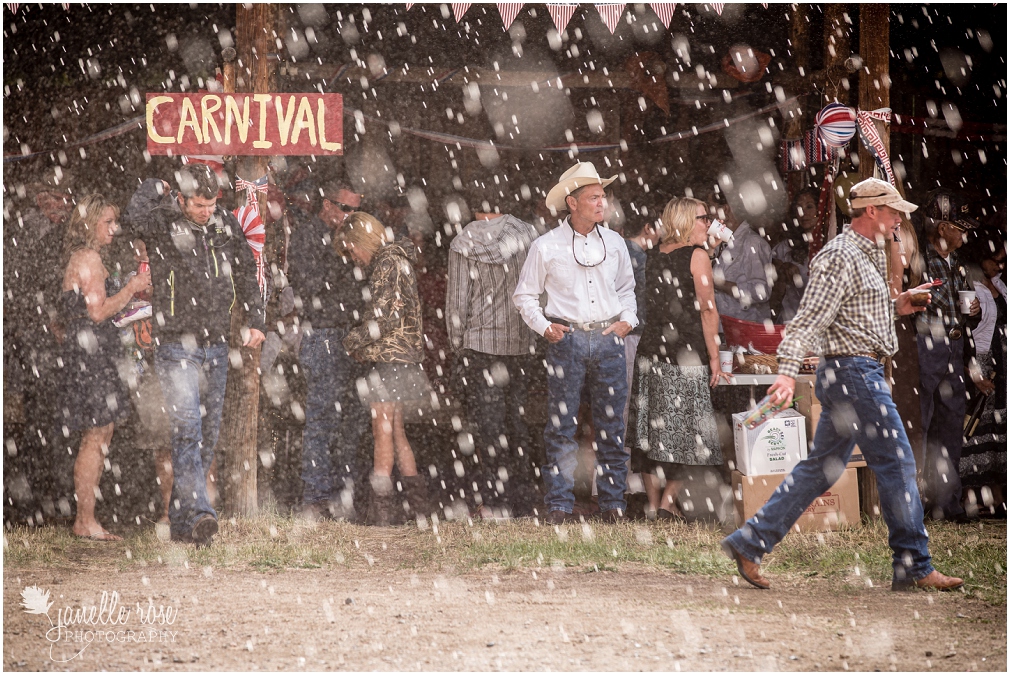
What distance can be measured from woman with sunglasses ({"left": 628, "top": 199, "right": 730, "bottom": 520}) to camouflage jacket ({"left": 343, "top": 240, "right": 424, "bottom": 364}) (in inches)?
66.3

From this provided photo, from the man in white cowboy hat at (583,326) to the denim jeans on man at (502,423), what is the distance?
42cm

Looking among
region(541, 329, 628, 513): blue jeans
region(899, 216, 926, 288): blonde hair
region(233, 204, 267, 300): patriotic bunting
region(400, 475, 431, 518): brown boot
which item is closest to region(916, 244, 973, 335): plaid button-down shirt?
region(899, 216, 926, 288): blonde hair

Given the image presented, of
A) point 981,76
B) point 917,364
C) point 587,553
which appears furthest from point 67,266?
point 981,76

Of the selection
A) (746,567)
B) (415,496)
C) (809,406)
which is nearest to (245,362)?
(415,496)

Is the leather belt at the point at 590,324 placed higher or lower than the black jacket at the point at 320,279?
lower

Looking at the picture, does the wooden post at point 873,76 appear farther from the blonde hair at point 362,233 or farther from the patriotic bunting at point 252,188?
the patriotic bunting at point 252,188

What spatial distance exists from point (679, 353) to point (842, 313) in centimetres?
165

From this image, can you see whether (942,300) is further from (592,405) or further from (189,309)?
(189,309)

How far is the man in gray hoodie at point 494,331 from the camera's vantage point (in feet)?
22.2

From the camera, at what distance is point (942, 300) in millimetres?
6883

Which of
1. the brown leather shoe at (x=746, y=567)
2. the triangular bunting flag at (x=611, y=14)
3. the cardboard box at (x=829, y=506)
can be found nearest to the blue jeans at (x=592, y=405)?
the cardboard box at (x=829, y=506)

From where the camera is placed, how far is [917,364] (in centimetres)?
714

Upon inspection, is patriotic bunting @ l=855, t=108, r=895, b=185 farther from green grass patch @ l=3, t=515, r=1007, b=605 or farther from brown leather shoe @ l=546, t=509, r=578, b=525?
brown leather shoe @ l=546, t=509, r=578, b=525

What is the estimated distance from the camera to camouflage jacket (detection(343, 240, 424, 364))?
6.68 meters
